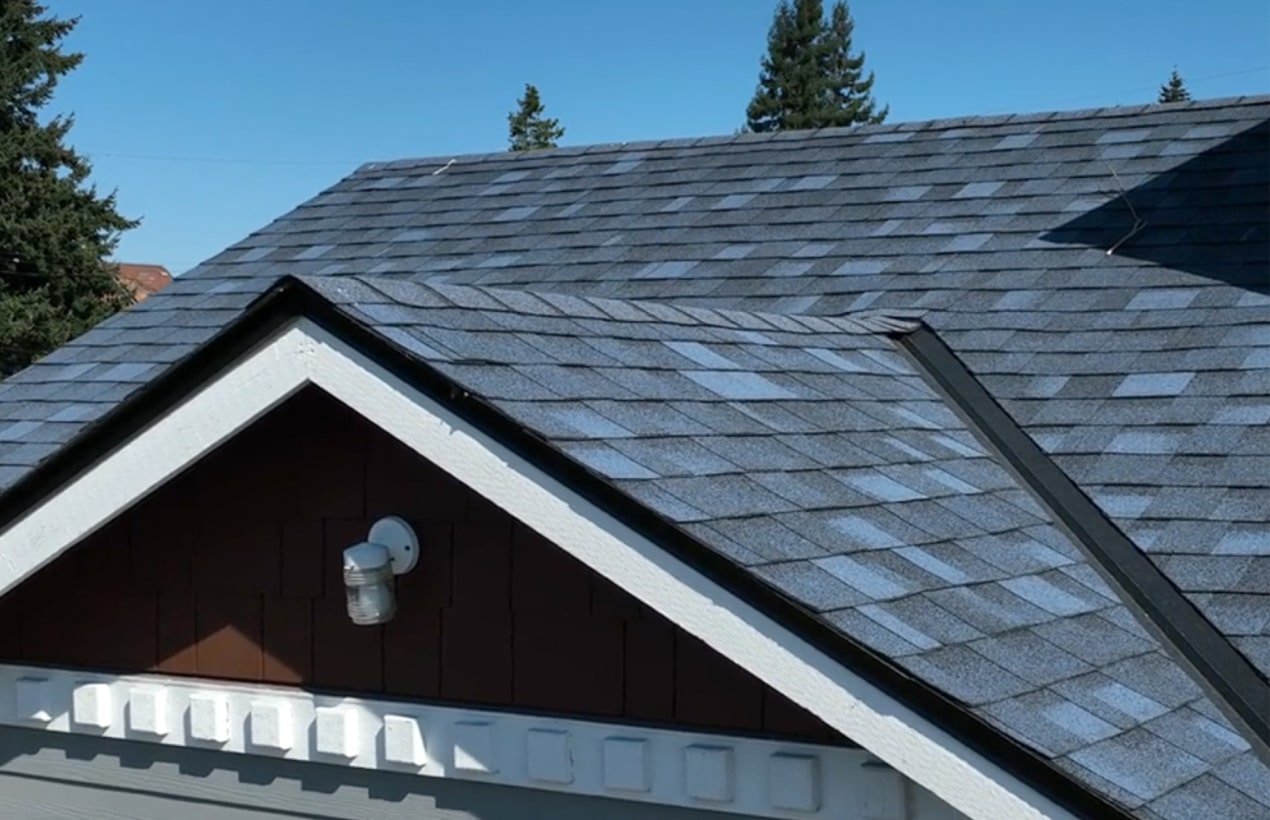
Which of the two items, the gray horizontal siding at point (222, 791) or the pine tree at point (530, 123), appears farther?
the pine tree at point (530, 123)

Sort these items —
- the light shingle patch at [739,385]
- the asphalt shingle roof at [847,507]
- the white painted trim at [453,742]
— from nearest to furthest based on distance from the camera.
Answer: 1. the asphalt shingle roof at [847,507]
2. the white painted trim at [453,742]
3. the light shingle patch at [739,385]

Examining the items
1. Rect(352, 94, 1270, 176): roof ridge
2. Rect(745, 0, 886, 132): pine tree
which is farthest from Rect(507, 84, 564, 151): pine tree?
Rect(352, 94, 1270, 176): roof ridge

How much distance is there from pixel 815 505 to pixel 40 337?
2806cm

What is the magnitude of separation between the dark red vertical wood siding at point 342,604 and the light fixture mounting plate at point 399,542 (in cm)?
4

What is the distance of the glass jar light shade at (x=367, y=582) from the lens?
141 inches

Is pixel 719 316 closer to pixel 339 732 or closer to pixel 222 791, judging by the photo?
pixel 339 732

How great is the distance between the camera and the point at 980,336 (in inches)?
229

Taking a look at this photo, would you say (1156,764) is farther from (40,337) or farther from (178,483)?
(40,337)

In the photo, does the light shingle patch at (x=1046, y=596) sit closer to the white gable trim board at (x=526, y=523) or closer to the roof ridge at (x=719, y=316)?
the white gable trim board at (x=526, y=523)

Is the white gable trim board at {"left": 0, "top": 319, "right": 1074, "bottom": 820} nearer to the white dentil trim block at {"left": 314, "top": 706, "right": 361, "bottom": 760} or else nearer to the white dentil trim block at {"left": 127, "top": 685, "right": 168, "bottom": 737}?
the white dentil trim block at {"left": 127, "top": 685, "right": 168, "bottom": 737}

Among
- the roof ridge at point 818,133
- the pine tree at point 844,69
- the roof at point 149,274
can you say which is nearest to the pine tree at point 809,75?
the pine tree at point 844,69

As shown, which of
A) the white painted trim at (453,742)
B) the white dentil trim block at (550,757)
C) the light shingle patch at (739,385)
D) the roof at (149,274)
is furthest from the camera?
the roof at (149,274)

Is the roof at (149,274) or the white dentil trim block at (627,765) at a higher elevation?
the roof at (149,274)

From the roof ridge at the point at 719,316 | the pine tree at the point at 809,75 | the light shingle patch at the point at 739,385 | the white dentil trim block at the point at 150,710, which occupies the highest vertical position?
the pine tree at the point at 809,75
